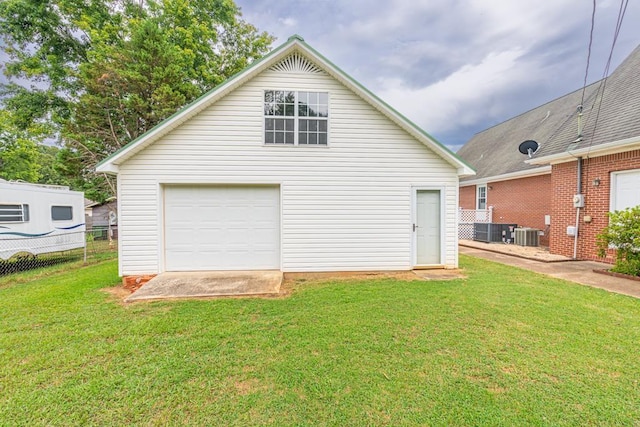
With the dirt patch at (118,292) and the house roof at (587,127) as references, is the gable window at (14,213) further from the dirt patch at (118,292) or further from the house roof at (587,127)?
the house roof at (587,127)

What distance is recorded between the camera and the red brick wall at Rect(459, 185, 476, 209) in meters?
16.5

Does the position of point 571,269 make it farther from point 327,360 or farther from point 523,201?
point 327,360

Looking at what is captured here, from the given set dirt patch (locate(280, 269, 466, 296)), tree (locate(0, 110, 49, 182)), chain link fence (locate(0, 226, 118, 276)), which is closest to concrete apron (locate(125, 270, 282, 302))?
dirt patch (locate(280, 269, 466, 296))

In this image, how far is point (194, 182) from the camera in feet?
22.4

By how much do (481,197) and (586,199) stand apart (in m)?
7.59

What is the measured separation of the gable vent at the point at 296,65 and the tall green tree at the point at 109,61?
874 centimetres

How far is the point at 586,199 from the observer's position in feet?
27.7

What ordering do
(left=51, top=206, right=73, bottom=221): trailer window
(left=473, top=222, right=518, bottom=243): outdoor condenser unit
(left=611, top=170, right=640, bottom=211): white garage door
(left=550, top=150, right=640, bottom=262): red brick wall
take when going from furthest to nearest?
(left=473, top=222, right=518, bottom=243): outdoor condenser unit, (left=51, top=206, right=73, bottom=221): trailer window, (left=550, top=150, right=640, bottom=262): red brick wall, (left=611, top=170, right=640, bottom=211): white garage door

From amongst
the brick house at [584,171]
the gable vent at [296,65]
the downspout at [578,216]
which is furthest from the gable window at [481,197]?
the gable vent at [296,65]

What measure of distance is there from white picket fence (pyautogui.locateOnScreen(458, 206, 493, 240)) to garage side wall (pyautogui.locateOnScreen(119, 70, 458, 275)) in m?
8.34

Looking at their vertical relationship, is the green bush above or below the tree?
below

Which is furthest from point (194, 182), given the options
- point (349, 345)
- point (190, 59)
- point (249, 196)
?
point (190, 59)

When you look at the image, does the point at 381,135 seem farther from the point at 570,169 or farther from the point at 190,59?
the point at 190,59

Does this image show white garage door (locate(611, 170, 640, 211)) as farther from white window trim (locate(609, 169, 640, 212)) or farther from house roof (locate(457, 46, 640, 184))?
house roof (locate(457, 46, 640, 184))
